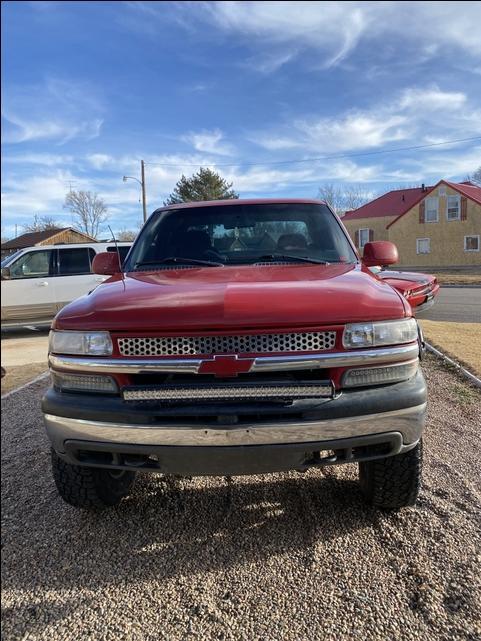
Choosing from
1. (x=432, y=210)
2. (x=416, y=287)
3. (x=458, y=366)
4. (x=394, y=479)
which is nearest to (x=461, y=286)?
(x=416, y=287)

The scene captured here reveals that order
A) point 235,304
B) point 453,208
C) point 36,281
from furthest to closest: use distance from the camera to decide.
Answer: point 453,208, point 36,281, point 235,304

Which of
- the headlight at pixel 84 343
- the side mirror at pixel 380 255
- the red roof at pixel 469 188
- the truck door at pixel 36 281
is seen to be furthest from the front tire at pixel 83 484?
the truck door at pixel 36 281

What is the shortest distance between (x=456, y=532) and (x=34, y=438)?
3193mm

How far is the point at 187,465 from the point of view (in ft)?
7.27

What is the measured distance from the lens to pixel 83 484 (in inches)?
104

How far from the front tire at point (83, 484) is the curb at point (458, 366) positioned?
4.33 meters

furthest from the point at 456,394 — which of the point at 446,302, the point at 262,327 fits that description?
the point at 446,302

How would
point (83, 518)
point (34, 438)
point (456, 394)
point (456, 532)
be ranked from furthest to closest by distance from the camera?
1. point (456, 394)
2. point (34, 438)
3. point (83, 518)
4. point (456, 532)

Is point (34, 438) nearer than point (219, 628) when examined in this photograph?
No

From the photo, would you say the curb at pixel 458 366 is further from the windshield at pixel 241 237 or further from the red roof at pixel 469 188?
the windshield at pixel 241 237

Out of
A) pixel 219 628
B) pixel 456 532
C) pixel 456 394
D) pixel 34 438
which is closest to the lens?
pixel 219 628

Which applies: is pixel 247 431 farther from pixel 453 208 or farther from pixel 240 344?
pixel 453 208

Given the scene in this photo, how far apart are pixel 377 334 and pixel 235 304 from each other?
0.68 m

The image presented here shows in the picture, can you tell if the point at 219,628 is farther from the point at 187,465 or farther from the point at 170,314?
the point at 170,314
